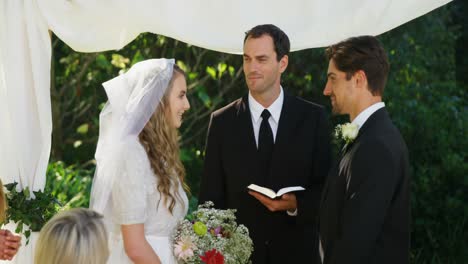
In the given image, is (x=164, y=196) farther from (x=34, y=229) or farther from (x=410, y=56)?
(x=410, y=56)

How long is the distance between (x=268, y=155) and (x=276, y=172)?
0.11 metres

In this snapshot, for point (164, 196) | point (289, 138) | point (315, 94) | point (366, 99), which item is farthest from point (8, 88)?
point (315, 94)

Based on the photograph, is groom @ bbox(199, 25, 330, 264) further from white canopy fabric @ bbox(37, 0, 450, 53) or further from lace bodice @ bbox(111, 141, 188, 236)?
lace bodice @ bbox(111, 141, 188, 236)

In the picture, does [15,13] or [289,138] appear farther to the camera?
[289,138]

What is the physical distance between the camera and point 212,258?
4.01m

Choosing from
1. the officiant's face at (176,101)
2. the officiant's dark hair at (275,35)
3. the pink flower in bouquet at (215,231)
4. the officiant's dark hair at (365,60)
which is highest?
the officiant's dark hair at (275,35)

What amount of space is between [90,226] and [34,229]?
5.19ft

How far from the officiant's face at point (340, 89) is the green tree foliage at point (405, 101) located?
3.82 meters

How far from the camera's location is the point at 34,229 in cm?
443

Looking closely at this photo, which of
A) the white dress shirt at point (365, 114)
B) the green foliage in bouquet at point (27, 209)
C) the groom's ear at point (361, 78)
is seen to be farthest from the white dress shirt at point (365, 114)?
the green foliage in bouquet at point (27, 209)

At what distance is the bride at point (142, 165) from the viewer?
390 cm

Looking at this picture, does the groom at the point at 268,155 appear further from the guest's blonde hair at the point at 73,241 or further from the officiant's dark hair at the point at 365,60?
the guest's blonde hair at the point at 73,241

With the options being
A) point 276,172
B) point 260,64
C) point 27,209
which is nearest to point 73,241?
point 27,209

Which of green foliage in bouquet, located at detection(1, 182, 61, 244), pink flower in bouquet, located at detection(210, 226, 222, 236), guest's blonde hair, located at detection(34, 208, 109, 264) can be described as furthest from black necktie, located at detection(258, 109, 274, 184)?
guest's blonde hair, located at detection(34, 208, 109, 264)
